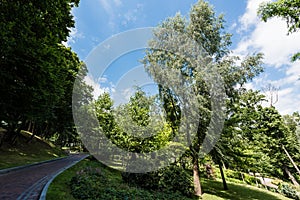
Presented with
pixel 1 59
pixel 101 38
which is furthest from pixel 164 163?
pixel 101 38

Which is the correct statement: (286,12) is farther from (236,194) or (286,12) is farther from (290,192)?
(290,192)

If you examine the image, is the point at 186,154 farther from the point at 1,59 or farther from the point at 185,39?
the point at 1,59

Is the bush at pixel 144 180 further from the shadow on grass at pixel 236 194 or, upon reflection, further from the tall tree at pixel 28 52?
the tall tree at pixel 28 52

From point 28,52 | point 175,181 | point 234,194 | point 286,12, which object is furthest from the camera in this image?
point 234,194

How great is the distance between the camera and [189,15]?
40.7 feet

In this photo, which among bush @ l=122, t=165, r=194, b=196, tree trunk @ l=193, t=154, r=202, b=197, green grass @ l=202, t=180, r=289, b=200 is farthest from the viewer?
green grass @ l=202, t=180, r=289, b=200

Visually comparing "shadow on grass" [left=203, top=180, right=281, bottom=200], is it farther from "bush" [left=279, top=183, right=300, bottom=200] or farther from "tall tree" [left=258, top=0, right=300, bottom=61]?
"tall tree" [left=258, top=0, right=300, bottom=61]

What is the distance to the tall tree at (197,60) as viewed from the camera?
34.1 feet

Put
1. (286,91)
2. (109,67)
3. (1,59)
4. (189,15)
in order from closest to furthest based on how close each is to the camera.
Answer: (1,59)
(189,15)
(109,67)
(286,91)

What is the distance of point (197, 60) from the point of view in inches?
425

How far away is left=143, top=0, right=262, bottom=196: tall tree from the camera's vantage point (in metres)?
10.4

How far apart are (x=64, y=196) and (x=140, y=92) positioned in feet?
32.8

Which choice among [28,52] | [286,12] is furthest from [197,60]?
[28,52]

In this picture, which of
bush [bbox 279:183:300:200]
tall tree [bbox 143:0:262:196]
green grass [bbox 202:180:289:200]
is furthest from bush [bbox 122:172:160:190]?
bush [bbox 279:183:300:200]
